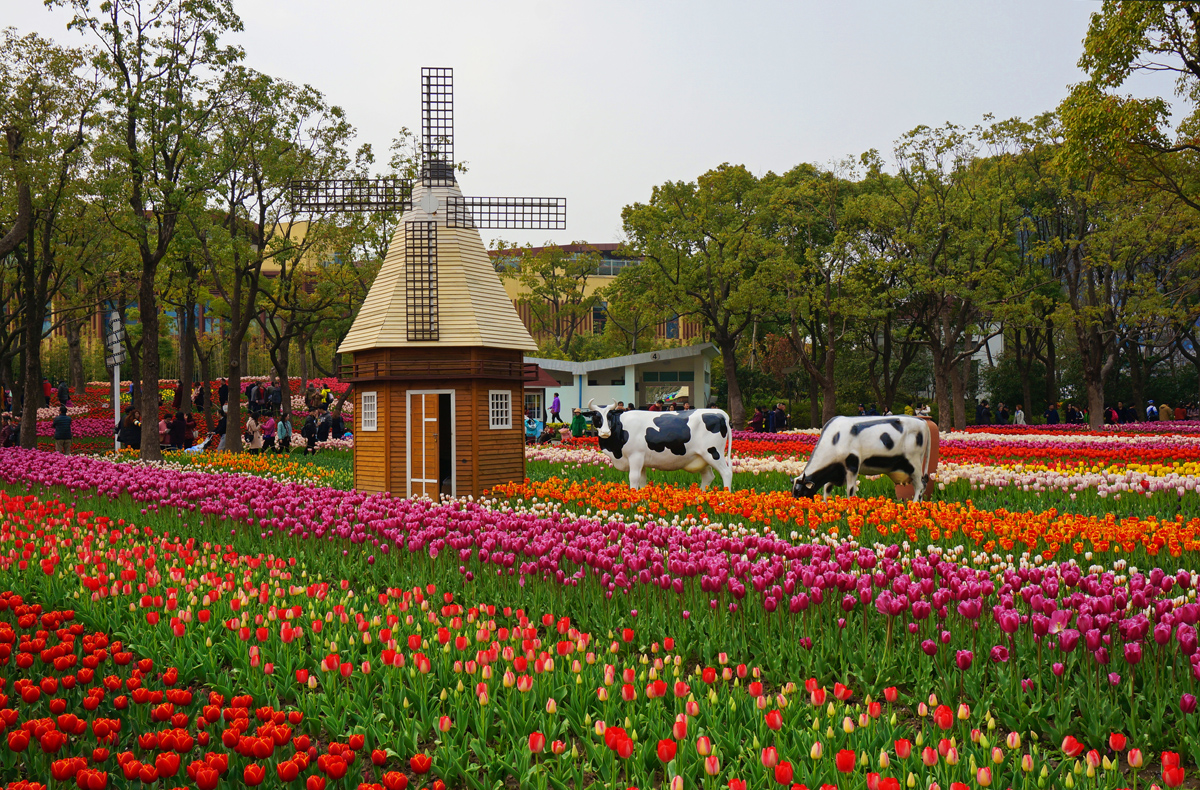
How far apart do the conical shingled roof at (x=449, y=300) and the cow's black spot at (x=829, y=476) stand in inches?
268

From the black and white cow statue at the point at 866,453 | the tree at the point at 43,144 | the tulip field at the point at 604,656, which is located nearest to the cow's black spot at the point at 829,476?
the black and white cow statue at the point at 866,453

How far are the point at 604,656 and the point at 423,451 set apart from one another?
11.1 m

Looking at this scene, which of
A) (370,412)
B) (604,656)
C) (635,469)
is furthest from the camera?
(370,412)

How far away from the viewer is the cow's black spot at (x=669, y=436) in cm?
1568

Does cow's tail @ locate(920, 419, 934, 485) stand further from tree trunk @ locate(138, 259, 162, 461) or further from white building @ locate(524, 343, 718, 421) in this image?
white building @ locate(524, 343, 718, 421)

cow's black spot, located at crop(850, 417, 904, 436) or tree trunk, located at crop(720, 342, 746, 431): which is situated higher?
tree trunk, located at crop(720, 342, 746, 431)

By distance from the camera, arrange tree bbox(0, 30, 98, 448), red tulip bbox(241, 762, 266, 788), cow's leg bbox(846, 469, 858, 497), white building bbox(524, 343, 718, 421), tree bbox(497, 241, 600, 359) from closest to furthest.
Result: 1. red tulip bbox(241, 762, 266, 788)
2. cow's leg bbox(846, 469, 858, 497)
3. tree bbox(0, 30, 98, 448)
4. white building bbox(524, 343, 718, 421)
5. tree bbox(497, 241, 600, 359)

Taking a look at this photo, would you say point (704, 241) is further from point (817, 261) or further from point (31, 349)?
point (31, 349)

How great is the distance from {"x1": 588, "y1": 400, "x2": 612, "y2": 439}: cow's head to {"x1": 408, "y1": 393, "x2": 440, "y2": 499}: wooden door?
318cm

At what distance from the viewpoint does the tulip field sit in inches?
165

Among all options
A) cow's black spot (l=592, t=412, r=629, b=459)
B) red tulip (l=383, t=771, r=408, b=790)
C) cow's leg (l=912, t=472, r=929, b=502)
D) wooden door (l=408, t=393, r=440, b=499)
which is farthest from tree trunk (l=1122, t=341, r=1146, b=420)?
red tulip (l=383, t=771, r=408, b=790)

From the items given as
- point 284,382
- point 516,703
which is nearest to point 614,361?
point 284,382

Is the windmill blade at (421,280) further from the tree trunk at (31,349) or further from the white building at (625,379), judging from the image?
the white building at (625,379)

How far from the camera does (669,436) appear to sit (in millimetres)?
15703
